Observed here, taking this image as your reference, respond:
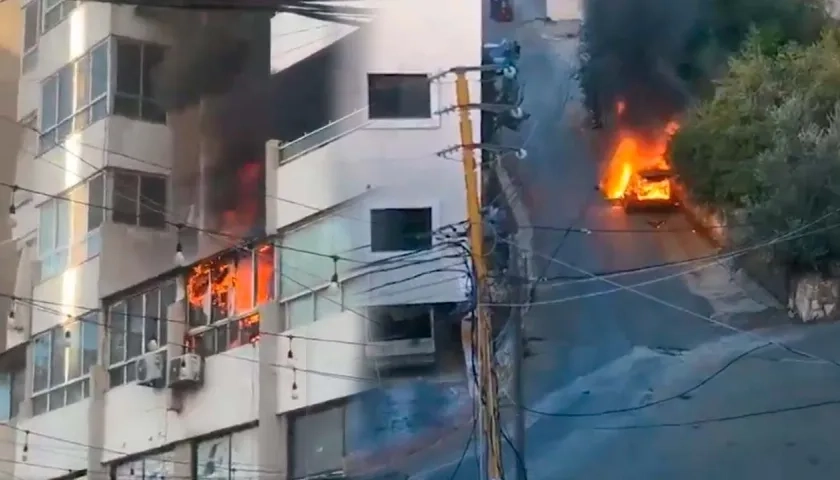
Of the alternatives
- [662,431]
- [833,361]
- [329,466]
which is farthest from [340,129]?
[833,361]

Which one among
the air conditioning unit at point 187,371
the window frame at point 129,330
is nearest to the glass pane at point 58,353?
the window frame at point 129,330

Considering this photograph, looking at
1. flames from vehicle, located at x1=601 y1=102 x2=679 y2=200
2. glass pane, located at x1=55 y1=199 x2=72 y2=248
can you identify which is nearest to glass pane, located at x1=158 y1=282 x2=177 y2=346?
glass pane, located at x1=55 y1=199 x2=72 y2=248

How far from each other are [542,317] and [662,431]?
608 millimetres

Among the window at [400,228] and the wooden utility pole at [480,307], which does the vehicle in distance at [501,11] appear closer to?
the wooden utility pole at [480,307]

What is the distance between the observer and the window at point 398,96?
15.8 feet

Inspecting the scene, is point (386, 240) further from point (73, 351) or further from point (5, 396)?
point (5, 396)

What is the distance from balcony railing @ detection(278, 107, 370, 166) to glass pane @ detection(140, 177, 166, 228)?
0.53m

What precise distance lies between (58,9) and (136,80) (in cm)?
46

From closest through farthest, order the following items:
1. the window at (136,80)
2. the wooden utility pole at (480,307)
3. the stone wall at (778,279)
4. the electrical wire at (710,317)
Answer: the wooden utility pole at (480,307) → the electrical wire at (710,317) → the stone wall at (778,279) → the window at (136,80)

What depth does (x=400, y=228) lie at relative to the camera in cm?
481

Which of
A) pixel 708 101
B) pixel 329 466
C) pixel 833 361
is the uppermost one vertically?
pixel 708 101

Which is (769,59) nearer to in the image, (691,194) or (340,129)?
(691,194)

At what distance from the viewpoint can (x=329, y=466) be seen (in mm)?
4746

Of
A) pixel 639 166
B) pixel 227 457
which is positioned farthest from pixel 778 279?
pixel 227 457
